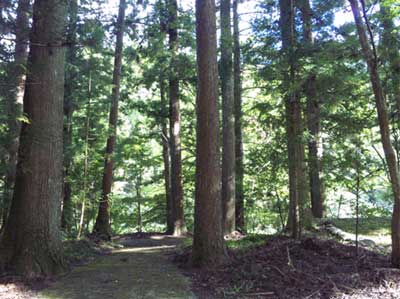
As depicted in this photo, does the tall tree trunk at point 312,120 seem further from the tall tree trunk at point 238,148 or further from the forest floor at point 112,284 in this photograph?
the forest floor at point 112,284

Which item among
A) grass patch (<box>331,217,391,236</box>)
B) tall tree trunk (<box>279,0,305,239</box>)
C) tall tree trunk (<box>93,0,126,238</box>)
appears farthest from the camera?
tall tree trunk (<box>93,0,126,238</box>)

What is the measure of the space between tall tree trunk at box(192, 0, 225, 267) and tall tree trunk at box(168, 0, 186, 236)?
21.9ft

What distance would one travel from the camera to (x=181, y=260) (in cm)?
789

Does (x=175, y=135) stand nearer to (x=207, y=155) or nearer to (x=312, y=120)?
(x=312, y=120)

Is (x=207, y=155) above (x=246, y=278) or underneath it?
above

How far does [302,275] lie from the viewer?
5715mm

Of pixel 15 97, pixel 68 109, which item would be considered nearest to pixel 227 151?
pixel 68 109

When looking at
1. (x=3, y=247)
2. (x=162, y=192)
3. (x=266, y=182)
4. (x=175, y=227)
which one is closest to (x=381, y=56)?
(x=266, y=182)

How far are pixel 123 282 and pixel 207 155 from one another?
9.02ft

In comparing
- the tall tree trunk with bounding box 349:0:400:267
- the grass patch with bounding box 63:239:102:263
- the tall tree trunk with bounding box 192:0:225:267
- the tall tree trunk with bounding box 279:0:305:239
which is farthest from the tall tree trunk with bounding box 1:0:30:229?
the tall tree trunk with bounding box 349:0:400:267

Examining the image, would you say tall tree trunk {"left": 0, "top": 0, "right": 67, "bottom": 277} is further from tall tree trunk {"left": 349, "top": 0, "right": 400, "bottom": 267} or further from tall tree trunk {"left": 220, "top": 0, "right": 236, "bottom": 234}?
tall tree trunk {"left": 220, "top": 0, "right": 236, "bottom": 234}

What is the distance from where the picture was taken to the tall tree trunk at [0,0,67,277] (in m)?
6.35

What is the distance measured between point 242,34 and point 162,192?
39.2 ft

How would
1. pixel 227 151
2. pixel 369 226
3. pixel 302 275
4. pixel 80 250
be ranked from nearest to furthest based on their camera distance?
pixel 302 275 < pixel 80 250 < pixel 227 151 < pixel 369 226
